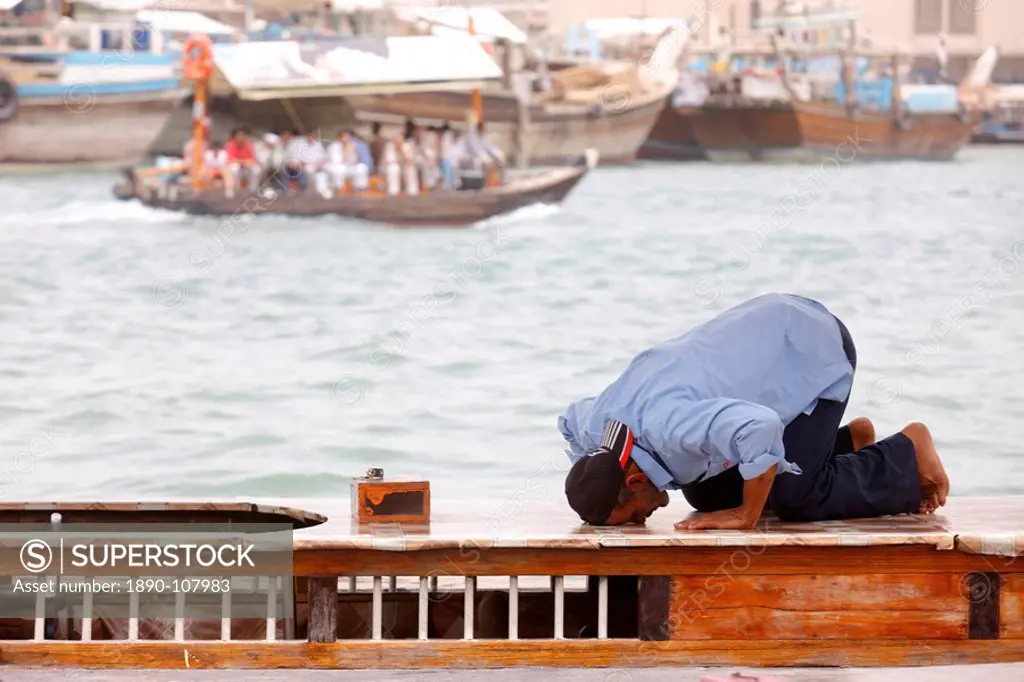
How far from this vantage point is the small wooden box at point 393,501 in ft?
9.39

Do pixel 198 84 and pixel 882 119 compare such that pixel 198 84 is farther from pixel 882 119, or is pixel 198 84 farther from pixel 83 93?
pixel 882 119

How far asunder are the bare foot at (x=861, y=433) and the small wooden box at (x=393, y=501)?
0.92m

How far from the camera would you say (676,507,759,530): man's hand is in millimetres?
2723

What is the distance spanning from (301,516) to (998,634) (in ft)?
4.44

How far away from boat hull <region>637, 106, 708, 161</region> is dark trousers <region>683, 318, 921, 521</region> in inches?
251

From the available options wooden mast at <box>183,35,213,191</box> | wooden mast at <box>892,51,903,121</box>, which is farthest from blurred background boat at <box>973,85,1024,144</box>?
wooden mast at <box>183,35,213,191</box>

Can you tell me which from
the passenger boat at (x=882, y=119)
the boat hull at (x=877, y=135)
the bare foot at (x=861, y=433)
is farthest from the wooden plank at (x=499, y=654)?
the boat hull at (x=877, y=135)

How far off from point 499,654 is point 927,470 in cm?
94

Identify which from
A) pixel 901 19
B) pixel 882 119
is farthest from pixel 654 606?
pixel 882 119

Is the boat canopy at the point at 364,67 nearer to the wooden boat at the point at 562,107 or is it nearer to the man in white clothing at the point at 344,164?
the wooden boat at the point at 562,107

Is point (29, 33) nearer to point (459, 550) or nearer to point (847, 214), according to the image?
point (847, 214)

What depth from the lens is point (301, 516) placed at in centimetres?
306

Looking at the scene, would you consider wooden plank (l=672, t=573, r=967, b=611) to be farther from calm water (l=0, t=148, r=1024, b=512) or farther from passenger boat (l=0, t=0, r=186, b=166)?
passenger boat (l=0, t=0, r=186, b=166)

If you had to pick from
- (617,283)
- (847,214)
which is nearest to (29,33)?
(617,283)
